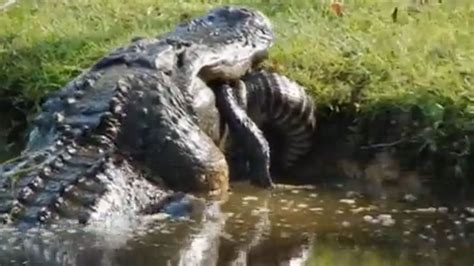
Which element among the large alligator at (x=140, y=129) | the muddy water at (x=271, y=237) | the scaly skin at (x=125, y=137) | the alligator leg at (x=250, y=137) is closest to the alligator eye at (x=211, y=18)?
the large alligator at (x=140, y=129)

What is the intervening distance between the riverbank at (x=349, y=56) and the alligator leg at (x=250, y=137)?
504 mm

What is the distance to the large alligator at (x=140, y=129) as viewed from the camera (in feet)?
21.4

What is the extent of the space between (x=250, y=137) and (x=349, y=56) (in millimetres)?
1068

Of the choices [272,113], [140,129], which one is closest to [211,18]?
[272,113]

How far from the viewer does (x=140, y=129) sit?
713cm

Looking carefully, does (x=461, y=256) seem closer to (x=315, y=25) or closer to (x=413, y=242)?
(x=413, y=242)

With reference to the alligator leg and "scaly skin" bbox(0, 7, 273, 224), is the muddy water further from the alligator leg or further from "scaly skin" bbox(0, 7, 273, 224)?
the alligator leg

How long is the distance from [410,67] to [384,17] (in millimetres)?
1153

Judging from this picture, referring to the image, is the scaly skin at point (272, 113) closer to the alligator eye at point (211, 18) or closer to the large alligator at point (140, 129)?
the large alligator at point (140, 129)

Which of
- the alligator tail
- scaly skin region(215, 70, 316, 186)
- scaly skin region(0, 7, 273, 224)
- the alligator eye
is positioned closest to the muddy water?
scaly skin region(0, 7, 273, 224)

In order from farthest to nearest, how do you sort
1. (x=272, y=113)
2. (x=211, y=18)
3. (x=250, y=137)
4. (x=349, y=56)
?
(x=349, y=56), (x=211, y=18), (x=272, y=113), (x=250, y=137)

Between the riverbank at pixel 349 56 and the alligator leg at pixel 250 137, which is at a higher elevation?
the riverbank at pixel 349 56

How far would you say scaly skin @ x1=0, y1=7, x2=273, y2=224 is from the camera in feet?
21.3

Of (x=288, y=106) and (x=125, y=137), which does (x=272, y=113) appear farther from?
(x=125, y=137)
